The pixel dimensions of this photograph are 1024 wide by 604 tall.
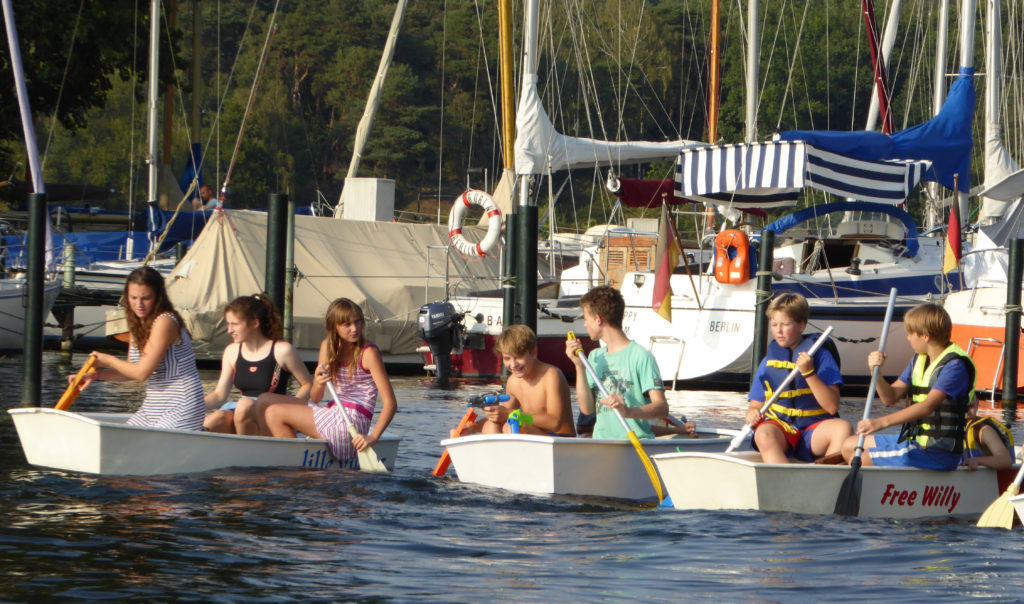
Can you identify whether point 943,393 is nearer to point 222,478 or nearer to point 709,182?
point 222,478

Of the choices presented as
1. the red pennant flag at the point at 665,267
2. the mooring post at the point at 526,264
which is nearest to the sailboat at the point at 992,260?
the red pennant flag at the point at 665,267

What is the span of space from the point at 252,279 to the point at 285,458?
11.6 m

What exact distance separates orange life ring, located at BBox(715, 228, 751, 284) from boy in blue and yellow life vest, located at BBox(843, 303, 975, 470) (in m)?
9.22

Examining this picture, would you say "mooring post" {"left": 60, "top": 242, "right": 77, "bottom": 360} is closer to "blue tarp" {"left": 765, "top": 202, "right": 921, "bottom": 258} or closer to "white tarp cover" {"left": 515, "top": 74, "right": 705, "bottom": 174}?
"white tarp cover" {"left": 515, "top": 74, "right": 705, "bottom": 174}

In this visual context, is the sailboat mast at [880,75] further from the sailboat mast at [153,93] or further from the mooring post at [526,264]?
the sailboat mast at [153,93]

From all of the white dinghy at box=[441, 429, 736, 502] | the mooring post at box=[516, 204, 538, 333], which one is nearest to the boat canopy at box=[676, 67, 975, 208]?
the mooring post at box=[516, 204, 538, 333]

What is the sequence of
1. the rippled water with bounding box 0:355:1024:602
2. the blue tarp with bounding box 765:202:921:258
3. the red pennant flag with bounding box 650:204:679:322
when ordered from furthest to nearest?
the blue tarp with bounding box 765:202:921:258 → the red pennant flag with bounding box 650:204:679:322 → the rippled water with bounding box 0:355:1024:602

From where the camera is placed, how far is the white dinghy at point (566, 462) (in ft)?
26.7

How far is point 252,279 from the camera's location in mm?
19922

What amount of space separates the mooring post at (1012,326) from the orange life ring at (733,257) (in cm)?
330

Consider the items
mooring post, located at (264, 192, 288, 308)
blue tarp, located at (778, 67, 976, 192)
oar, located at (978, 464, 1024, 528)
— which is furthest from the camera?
blue tarp, located at (778, 67, 976, 192)

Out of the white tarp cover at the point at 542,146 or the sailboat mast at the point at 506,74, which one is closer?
the sailboat mast at the point at 506,74

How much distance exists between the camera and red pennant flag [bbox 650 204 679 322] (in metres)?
15.9

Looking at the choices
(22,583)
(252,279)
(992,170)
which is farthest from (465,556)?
(992,170)
